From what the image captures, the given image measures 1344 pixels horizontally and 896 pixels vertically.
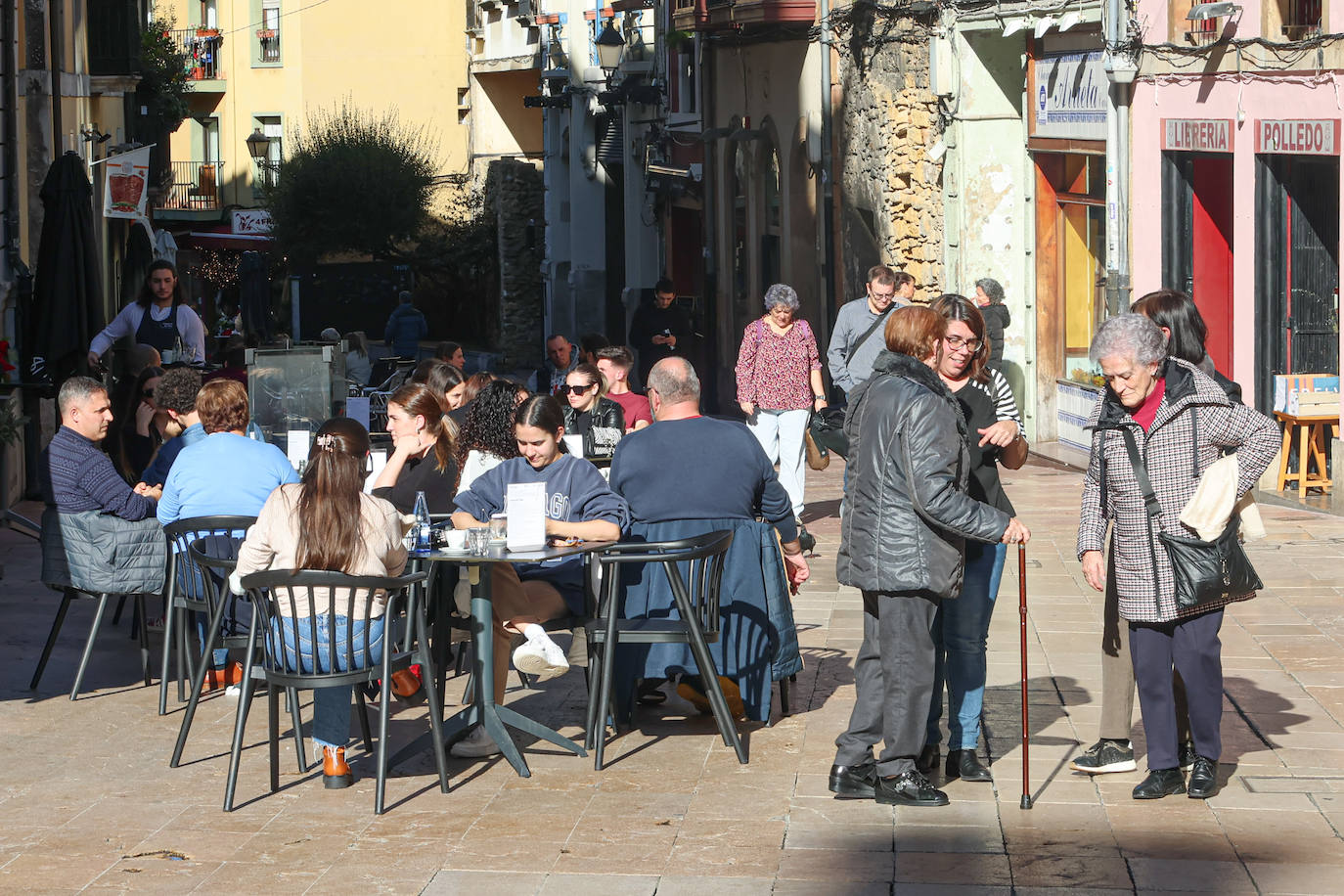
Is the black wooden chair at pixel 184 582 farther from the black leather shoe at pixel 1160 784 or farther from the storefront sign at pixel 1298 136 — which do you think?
the storefront sign at pixel 1298 136

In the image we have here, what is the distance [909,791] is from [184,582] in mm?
3400

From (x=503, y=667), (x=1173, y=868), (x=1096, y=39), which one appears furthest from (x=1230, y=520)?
(x=1096, y=39)

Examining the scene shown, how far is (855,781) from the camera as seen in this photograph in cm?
662

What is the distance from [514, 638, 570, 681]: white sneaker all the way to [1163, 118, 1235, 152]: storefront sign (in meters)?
9.33

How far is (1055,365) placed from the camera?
17781 millimetres

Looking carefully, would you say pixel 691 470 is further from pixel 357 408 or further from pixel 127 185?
pixel 127 185

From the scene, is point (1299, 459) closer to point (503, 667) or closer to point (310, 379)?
point (310, 379)

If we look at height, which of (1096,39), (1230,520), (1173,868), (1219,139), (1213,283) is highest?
(1096,39)

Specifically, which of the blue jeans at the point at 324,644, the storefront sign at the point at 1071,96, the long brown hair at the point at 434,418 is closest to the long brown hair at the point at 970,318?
the blue jeans at the point at 324,644

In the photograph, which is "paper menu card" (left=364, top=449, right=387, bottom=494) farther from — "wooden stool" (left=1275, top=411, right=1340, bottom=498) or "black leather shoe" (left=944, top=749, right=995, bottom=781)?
"wooden stool" (left=1275, top=411, right=1340, bottom=498)

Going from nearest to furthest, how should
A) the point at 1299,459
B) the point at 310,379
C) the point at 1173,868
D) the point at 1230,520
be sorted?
the point at 1173,868 < the point at 1230,520 < the point at 310,379 < the point at 1299,459

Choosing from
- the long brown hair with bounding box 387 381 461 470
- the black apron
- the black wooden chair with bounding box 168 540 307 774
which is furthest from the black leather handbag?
the black apron

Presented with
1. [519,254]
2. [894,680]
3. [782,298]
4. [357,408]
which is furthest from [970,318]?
[519,254]

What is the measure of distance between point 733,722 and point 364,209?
3545 centimetres
